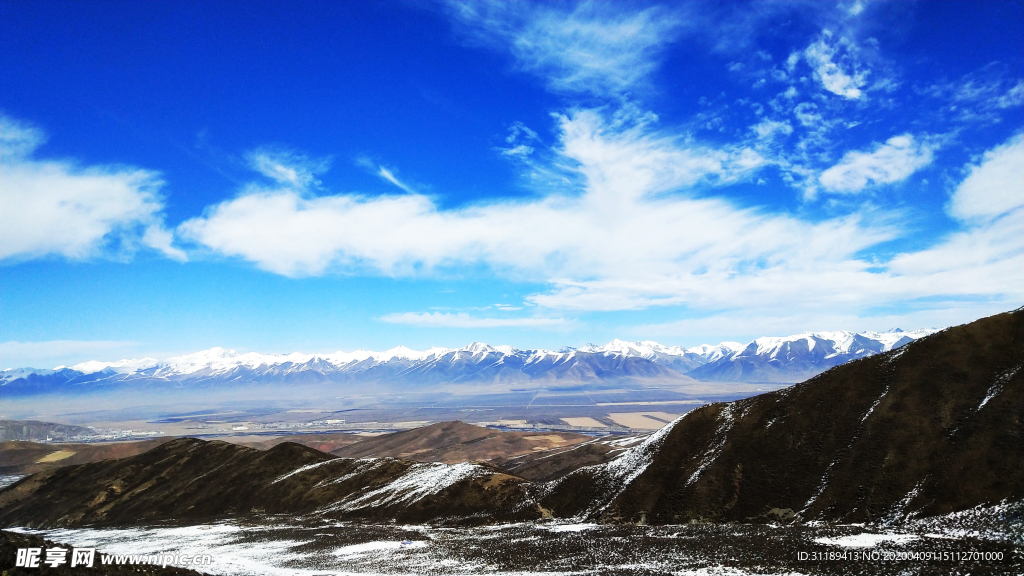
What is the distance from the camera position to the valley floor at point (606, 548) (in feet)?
102

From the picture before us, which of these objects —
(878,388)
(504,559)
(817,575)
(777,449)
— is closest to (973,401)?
(878,388)

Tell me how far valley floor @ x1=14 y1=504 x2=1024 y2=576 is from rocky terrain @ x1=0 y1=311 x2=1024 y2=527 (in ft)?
14.4

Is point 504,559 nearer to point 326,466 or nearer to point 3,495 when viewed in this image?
point 326,466

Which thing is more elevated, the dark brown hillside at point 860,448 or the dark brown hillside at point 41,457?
the dark brown hillside at point 860,448

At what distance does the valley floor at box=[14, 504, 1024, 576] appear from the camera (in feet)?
102

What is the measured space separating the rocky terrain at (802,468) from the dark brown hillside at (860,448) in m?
0.15

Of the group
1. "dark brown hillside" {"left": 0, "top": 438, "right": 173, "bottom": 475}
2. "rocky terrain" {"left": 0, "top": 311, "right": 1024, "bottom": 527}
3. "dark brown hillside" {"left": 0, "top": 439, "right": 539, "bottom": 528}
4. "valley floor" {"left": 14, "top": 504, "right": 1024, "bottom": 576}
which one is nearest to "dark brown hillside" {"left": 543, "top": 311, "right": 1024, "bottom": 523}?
"rocky terrain" {"left": 0, "top": 311, "right": 1024, "bottom": 527}

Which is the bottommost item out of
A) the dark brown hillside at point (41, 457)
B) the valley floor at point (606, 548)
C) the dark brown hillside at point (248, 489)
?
the dark brown hillside at point (41, 457)

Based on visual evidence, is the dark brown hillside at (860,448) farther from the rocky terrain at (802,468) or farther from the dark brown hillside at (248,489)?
the dark brown hillside at (248,489)

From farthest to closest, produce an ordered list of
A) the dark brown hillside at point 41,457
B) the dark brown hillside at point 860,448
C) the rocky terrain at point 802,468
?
the dark brown hillside at point 41,457
the rocky terrain at point 802,468
the dark brown hillside at point 860,448

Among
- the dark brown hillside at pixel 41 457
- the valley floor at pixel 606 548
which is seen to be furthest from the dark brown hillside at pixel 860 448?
the dark brown hillside at pixel 41 457

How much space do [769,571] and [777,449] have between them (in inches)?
1073

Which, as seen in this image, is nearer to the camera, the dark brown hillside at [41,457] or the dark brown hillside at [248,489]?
the dark brown hillside at [248,489]

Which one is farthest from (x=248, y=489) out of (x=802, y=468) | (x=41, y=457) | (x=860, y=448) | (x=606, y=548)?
(x=41, y=457)
